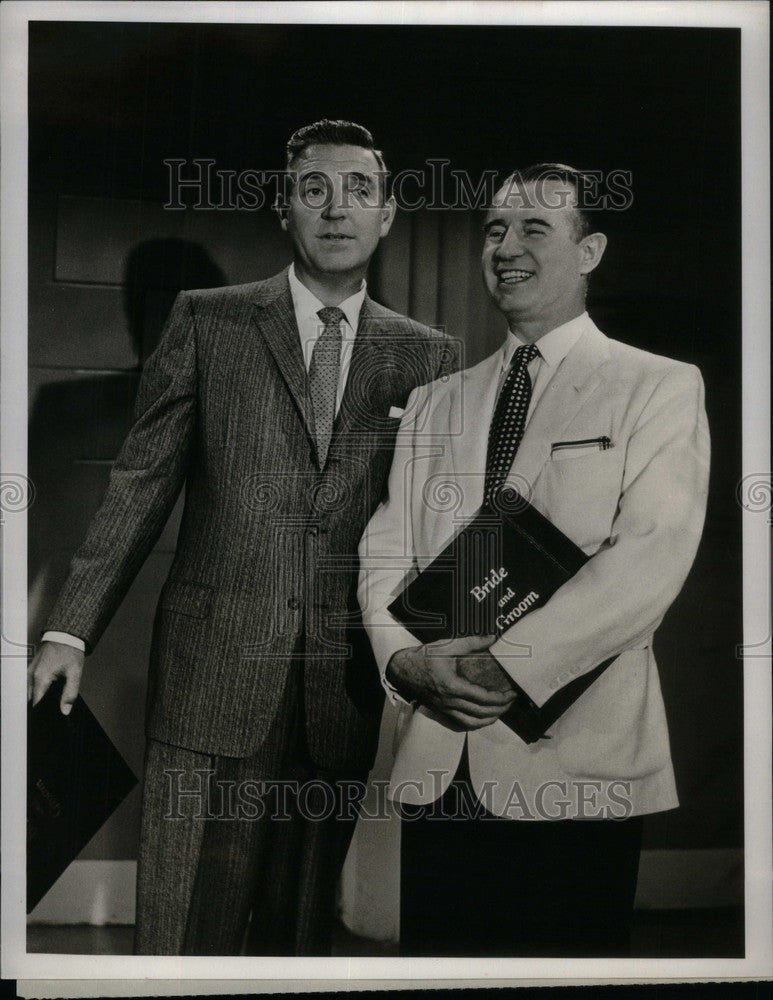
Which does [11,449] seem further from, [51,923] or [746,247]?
[746,247]

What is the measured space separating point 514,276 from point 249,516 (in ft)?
2.75

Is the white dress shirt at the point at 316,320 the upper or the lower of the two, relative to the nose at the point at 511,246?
lower

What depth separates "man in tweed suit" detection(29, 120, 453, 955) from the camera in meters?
2.35

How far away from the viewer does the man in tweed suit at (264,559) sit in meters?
2.35

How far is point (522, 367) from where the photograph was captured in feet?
7.84

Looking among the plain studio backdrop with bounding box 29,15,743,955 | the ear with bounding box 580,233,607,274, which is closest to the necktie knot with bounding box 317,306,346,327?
the plain studio backdrop with bounding box 29,15,743,955

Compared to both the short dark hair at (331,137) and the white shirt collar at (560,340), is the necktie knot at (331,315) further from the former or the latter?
A: the white shirt collar at (560,340)

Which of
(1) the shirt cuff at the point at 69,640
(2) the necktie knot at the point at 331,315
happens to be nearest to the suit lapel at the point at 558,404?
(2) the necktie knot at the point at 331,315

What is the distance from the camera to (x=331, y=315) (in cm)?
240

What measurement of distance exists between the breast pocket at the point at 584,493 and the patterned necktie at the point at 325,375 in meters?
0.51

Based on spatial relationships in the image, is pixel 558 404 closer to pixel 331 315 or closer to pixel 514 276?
pixel 514 276

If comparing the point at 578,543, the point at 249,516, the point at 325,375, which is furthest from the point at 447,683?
the point at 325,375

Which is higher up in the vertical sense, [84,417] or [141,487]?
[84,417]

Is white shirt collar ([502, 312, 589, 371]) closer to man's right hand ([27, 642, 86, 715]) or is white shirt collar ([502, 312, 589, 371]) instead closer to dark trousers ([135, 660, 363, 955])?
dark trousers ([135, 660, 363, 955])
